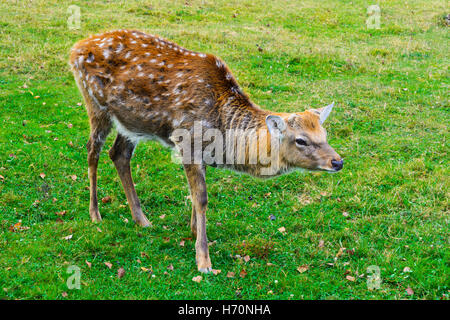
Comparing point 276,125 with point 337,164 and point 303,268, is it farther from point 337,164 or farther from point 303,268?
point 303,268

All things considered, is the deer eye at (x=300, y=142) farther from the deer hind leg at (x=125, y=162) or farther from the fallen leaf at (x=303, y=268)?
the deer hind leg at (x=125, y=162)

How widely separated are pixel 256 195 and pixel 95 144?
9.43 ft

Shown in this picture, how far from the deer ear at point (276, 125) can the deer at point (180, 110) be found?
0.01m

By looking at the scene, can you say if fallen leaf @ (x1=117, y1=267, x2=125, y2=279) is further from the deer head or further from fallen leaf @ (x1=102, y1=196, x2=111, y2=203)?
the deer head

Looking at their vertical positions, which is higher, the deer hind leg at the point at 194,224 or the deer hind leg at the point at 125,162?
the deer hind leg at the point at 125,162

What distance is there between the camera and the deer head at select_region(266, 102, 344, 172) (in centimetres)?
609

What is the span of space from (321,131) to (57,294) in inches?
153

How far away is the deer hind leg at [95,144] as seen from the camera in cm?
742

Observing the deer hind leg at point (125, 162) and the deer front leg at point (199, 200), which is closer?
the deer front leg at point (199, 200)

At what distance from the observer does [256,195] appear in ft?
27.4

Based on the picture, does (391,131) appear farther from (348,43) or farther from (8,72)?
A: (8,72)

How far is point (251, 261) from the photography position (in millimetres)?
6602

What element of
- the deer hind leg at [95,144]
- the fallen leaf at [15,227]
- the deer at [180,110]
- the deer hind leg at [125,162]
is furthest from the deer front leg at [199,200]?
the fallen leaf at [15,227]

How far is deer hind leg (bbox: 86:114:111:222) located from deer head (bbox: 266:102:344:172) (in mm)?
2782
